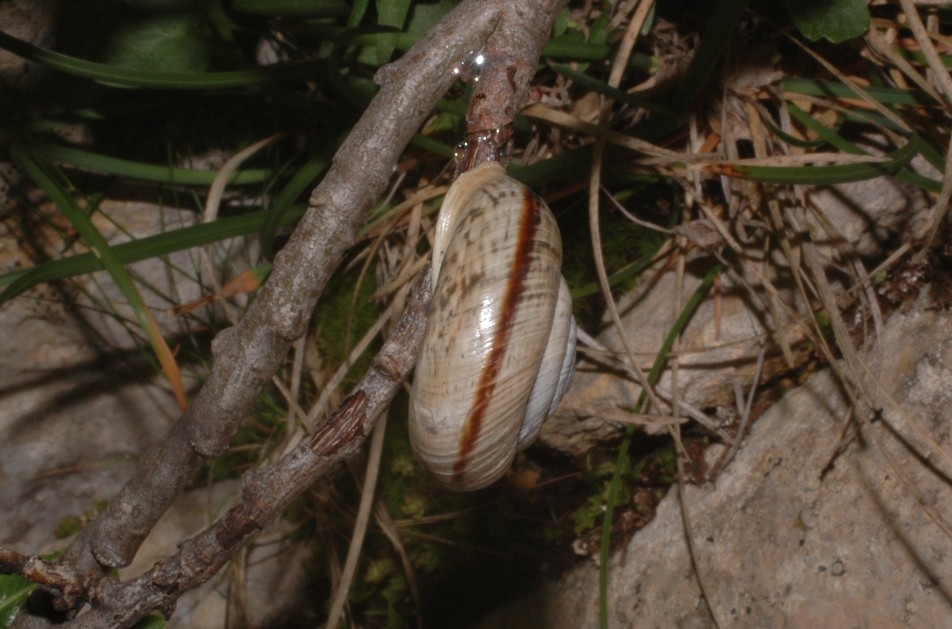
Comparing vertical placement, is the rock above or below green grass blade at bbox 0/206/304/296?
below

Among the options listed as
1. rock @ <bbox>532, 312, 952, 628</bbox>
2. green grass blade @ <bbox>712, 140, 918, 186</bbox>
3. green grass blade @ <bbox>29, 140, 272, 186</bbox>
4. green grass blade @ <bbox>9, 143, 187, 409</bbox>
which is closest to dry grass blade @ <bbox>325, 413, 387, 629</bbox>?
green grass blade @ <bbox>9, 143, 187, 409</bbox>

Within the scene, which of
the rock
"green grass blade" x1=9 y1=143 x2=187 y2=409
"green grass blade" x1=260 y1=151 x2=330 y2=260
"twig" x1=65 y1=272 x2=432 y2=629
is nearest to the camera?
"twig" x1=65 y1=272 x2=432 y2=629

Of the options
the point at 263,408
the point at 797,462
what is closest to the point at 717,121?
the point at 797,462

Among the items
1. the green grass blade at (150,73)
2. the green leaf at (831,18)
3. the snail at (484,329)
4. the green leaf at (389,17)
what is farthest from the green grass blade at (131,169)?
the green leaf at (831,18)

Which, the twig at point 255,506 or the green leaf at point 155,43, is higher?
the green leaf at point 155,43

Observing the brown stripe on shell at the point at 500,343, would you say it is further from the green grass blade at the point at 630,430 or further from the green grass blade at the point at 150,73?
the green grass blade at the point at 150,73

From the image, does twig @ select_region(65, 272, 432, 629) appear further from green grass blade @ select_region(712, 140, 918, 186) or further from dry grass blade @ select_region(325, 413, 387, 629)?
green grass blade @ select_region(712, 140, 918, 186)

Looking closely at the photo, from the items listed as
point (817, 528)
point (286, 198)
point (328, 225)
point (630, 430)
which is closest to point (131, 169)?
point (286, 198)
